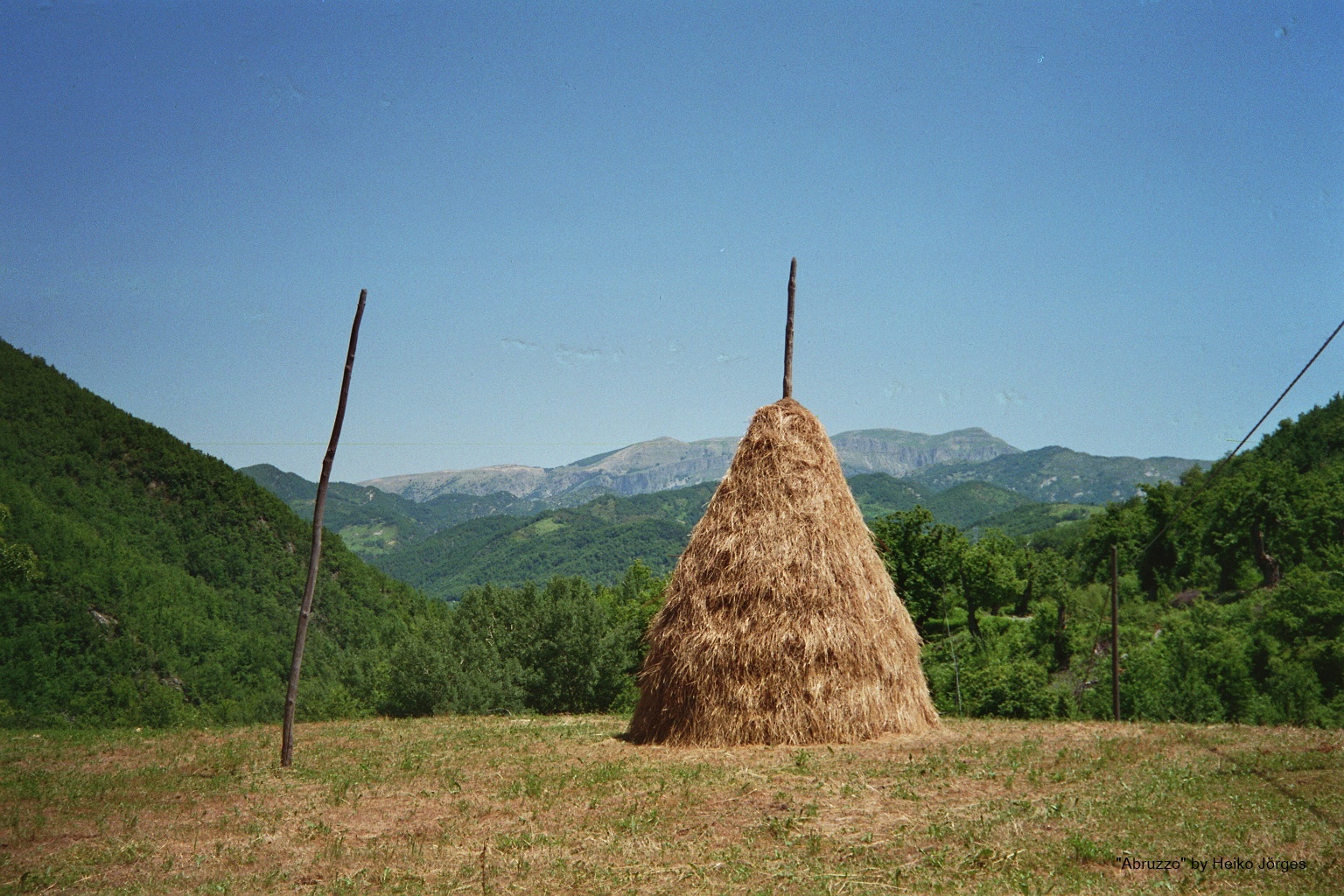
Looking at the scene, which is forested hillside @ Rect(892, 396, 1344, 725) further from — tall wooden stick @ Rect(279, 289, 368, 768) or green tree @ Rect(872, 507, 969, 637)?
tall wooden stick @ Rect(279, 289, 368, 768)

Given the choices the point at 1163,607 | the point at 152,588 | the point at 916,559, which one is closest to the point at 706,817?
the point at 916,559

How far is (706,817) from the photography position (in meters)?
9.70

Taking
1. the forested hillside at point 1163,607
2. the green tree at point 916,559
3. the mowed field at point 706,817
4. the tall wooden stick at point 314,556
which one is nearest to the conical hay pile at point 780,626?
the mowed field at point 706,817

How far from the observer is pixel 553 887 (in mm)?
7730

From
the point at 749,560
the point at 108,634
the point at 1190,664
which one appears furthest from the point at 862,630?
the point at 108,634

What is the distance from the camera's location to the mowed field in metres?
7.79

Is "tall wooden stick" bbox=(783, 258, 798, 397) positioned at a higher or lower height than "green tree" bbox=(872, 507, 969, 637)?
higher

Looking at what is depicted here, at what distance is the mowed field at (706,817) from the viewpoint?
25.5 ft

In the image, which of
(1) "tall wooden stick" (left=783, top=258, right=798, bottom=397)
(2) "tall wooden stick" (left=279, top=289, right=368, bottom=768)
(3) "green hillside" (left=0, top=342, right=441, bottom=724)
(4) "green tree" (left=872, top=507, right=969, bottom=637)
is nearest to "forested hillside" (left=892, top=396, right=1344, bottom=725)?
(4) "green tree" (left=872, top=507, right=969, bottom=637)

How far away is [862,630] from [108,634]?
86.2 m

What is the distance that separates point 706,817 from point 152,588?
3845 inches

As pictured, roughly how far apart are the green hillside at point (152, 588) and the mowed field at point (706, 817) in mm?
41021

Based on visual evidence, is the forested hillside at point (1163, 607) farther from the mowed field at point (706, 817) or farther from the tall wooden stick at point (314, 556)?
the tall wooden stick at point (314, 556)

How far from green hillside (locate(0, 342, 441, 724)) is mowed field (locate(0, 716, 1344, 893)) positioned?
4102cm
